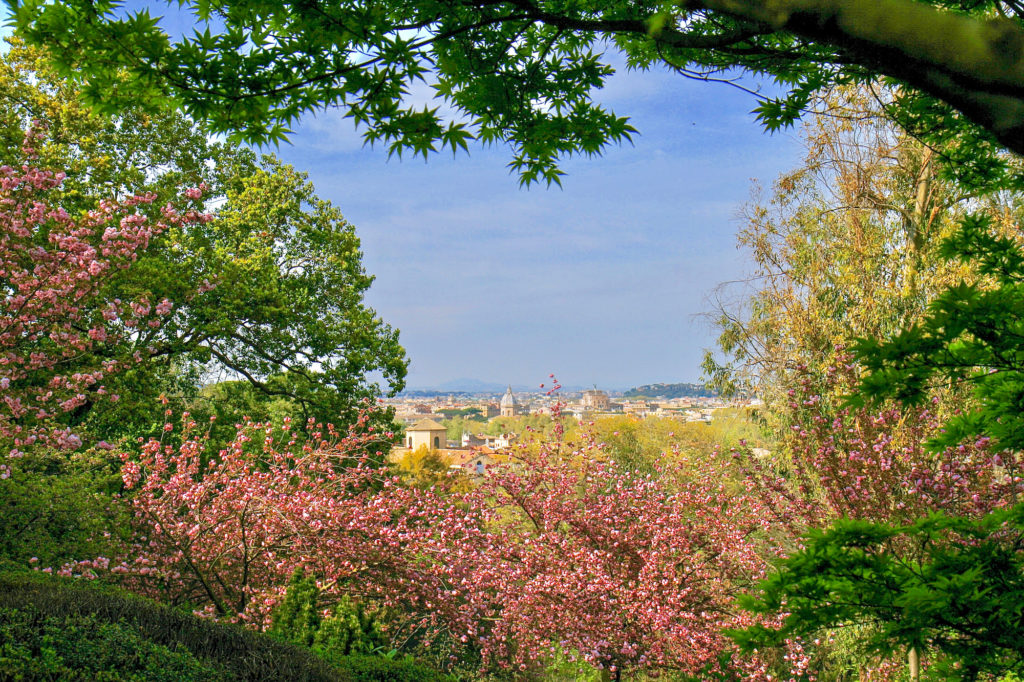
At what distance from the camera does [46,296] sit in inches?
267

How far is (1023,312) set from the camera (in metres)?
2.54

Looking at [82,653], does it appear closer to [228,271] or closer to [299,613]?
[299,613]

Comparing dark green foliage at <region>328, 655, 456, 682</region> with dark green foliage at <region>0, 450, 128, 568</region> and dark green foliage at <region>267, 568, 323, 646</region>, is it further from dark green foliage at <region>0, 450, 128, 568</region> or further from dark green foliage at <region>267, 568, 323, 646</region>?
dark green foliage at <region>0, 450, 128, 568</region>

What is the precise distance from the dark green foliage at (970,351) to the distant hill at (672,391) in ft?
41.1

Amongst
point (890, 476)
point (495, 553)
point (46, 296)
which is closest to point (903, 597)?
point (890, 476)

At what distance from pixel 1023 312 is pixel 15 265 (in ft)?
28.4

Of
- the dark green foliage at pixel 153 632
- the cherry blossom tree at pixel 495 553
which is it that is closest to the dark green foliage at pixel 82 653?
the dark green foliage at pixel 153 632

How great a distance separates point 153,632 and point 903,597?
12.9 ft

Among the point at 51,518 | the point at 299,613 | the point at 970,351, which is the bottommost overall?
the point at 299,613

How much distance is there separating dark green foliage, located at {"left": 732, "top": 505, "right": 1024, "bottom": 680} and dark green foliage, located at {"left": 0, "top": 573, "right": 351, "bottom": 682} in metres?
3.11

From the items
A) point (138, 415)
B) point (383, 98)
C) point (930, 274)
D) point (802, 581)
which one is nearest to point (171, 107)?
point (383, 98)

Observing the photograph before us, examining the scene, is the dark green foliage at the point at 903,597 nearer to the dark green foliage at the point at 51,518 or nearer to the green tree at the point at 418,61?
the green tree at the point at 418,61

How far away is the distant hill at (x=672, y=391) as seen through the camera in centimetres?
1589

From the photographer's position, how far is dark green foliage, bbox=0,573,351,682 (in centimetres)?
353
